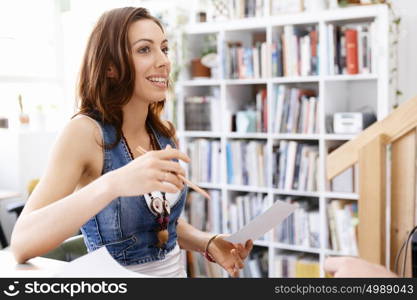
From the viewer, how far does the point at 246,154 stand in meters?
3.59

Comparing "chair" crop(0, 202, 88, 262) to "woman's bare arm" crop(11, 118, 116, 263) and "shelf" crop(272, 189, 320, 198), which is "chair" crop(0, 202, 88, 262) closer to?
"woman's bare arm" crop(11, 118, 116, 263)

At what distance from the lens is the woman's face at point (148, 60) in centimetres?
154

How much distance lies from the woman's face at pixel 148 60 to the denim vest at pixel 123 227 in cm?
17

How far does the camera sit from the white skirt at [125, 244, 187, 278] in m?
1.45

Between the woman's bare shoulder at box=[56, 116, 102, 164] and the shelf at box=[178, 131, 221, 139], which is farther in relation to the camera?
the shelf at box=[178, 131, 221, 139]

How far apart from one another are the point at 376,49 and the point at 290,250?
143 cm

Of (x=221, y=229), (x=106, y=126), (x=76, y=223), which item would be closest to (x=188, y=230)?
(x=106, y=126)

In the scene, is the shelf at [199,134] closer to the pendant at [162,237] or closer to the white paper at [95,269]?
the pendant at [162,237]

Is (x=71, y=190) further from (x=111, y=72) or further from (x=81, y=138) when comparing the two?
(x=111, y=72)

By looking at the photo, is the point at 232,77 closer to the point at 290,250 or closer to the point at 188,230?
the point at 290,250

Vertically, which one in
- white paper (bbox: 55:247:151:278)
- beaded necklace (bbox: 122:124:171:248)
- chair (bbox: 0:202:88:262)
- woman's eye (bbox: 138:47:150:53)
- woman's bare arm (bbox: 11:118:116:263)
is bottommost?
chair (bbox: 0:202:88:262)

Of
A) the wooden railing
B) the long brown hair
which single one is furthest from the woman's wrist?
the wooden railing

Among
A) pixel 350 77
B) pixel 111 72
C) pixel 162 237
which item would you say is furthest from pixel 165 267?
pixel 350 77

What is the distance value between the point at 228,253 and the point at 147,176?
23.0 inches
